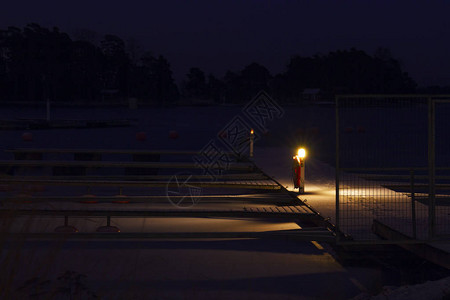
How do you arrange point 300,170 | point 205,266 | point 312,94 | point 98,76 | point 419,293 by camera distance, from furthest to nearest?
point 98,76
point 312,94
point 300,170
point 205,266
point 419,293

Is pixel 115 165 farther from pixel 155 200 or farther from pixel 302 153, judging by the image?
pixel 302 153

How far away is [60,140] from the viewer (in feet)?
95.4

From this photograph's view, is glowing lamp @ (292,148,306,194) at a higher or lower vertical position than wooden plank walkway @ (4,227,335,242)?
higher

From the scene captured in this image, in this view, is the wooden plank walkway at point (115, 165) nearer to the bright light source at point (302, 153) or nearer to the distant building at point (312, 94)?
the bright light source at point (302, 153)

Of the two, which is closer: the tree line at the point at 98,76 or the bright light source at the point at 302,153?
the bright light source at the point at 302,153

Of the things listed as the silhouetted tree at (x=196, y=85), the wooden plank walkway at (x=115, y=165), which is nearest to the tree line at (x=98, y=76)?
the silhouetted tree at (x=196, y=85)

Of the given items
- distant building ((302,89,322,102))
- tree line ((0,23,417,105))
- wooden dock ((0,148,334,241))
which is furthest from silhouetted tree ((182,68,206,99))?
wooden dock ((0,148,334,241))


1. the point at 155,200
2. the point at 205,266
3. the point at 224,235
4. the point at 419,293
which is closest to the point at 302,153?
the point at 155,200

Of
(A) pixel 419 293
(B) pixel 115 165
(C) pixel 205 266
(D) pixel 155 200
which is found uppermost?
(B) pixel 115 165

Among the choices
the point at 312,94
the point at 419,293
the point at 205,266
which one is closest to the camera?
the point at 419,293

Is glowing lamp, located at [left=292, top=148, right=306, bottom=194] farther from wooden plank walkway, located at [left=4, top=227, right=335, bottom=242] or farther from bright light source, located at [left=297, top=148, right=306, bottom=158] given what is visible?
wooden plank walkway, located at [left=4, top=227, right=335, bottom=242]

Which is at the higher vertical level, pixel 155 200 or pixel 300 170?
pixel 300 170

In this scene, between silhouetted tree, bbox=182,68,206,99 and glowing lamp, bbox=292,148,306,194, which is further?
silhouetted tree, bbox=182,68,206,99

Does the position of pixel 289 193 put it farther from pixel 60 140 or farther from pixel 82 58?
pixel 82 58
